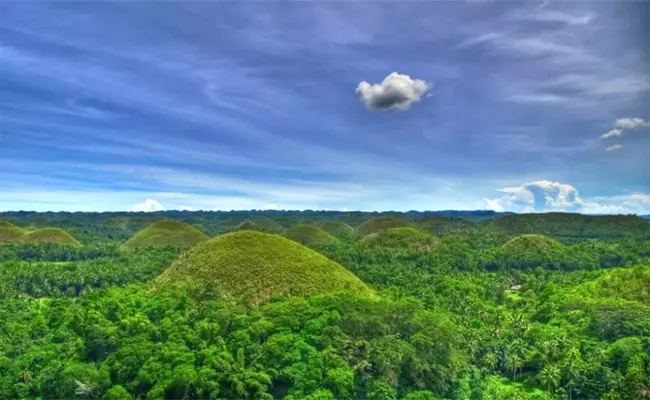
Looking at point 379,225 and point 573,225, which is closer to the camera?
point 379,225

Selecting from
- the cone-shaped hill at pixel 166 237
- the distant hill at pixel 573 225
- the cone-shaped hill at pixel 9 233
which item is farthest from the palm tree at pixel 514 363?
the distant hill at pixel 573 225

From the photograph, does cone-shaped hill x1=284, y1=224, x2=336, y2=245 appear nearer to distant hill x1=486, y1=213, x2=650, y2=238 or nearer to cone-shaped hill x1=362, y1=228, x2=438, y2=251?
cone-shaped hill x1=362, y1=228, x2=438, y2=251

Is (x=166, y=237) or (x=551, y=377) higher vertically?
(x=166, y=237)

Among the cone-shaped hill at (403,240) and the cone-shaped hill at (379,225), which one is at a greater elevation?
the cone-shaped hill at (379,225)

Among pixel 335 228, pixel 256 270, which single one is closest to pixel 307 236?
pixel 335 228

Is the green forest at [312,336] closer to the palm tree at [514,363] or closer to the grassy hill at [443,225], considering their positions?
the palm tree at [514,363]

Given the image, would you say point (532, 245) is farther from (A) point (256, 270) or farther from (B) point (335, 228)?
(B) point (335, 228)
